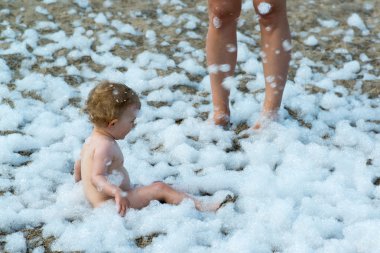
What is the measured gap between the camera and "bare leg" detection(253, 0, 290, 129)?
3002 millimetres

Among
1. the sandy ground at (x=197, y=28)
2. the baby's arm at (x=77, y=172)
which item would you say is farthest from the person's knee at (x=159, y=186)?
the sandy ground at (x=197, y=28)

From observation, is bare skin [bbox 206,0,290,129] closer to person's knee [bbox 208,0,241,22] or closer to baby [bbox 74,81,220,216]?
person's knee [bbox 208,0,241,22]

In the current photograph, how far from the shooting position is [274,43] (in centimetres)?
309

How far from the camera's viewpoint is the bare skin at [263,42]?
119 inches

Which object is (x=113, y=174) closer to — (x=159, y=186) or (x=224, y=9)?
(x=159, y=186)

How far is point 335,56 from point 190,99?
127 cm

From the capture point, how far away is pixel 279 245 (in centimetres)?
235

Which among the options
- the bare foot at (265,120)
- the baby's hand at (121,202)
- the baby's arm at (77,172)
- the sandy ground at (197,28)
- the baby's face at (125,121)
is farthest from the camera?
the sandy ground at (197,28)

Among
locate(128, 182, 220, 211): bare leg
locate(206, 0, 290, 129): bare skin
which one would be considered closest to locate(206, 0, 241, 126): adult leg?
locate(206, 0, 290, 129): bare skin

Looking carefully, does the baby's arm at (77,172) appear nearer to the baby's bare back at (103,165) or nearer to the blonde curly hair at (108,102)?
the baby's bare back at (103,165)

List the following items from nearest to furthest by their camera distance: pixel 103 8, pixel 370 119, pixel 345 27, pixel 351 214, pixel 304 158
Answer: pixel 351 214 < pixel 304 158 < pixel 370 119 < pixel 345 27 < pixel 103 8

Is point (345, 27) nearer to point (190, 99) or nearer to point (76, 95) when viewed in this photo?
point (190, 99)

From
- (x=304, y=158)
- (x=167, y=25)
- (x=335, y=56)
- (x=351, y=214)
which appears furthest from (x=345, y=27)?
(x=351, y=214)

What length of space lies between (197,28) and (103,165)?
8.13ft
